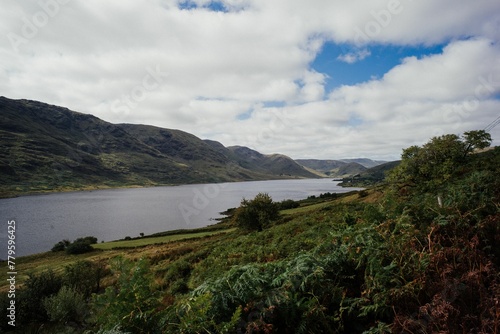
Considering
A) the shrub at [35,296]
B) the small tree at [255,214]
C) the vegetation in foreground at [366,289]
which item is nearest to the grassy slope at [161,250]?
the small tree at [255,214]

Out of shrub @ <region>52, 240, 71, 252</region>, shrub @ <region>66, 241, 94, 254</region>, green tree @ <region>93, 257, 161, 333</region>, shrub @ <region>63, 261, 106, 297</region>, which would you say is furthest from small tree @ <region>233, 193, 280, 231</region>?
shrub @ <region>52, 240, 71, 252</region>

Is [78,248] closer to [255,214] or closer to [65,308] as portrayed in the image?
[255,214]

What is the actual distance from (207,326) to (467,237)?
4680 millimetres

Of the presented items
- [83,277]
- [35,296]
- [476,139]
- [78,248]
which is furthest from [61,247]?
[476,139]

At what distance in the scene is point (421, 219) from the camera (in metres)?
5.59

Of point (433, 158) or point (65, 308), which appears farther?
point (433, 158)

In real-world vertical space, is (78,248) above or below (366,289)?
below

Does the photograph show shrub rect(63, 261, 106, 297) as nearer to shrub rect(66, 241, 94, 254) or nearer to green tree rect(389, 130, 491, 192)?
green tree rect(389, 130, 491, 192)

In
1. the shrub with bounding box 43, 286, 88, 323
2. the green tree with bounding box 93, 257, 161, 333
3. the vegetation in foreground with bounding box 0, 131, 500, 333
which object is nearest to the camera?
the vegetation in foreground with bounding box 0, 131, 500, 333

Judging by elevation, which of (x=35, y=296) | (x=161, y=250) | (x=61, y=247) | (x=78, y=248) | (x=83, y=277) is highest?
(x=35, y=296)

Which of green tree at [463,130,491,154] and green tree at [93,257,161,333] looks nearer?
green tree at [93,257,161,333]

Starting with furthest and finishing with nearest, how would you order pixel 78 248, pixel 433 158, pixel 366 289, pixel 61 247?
pixel 61 247, pixel 78 248, pixel 433 158, pixel 366 289

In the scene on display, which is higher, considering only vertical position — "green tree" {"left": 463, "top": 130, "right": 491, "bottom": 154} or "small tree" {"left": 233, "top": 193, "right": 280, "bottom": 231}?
"green tree" {"left": 463, "top": 130, "right": 491, "bottom": 154}

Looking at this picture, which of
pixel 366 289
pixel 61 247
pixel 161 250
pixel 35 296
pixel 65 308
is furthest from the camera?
pixel 61 247
